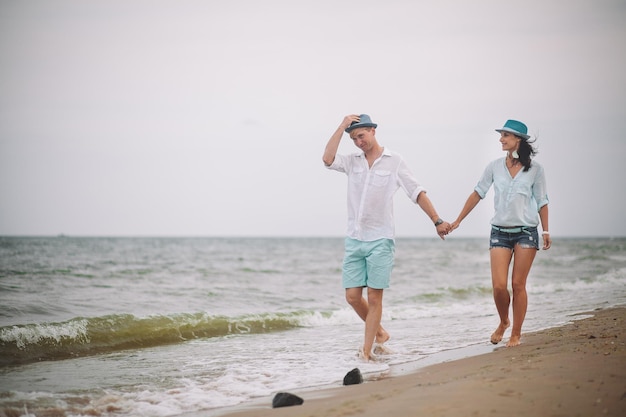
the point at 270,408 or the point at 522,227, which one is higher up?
the point at 522,227

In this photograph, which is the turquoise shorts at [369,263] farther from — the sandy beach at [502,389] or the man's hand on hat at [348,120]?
the man's hand on hat at [348,120]

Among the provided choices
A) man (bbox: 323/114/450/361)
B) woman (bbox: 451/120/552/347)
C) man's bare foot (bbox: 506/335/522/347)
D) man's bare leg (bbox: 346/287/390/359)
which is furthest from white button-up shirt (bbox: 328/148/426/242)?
Result: man's bare foot (bbox: 506/335/522/347)

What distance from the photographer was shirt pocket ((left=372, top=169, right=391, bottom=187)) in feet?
20.5

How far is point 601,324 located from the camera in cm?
766

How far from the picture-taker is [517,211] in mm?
Answer: 6152

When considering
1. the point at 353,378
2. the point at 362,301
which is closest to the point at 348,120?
the point at 362,301

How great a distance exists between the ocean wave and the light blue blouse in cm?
505

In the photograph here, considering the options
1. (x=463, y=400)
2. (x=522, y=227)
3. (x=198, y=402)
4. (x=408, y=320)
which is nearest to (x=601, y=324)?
(x=522, y=227)

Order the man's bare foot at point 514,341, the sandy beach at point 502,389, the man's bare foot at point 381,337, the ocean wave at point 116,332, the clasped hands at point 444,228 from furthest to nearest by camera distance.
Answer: the ocean wave at point 116,332 → the man's bare foot at point 381,337 → the man's bare foot at point 514,341 → the clasped hands at point 444,228 → the sandy beach at point 502,389

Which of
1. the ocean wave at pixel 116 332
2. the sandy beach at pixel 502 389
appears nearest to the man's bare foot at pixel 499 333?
the sandy beach at pixel 502 389

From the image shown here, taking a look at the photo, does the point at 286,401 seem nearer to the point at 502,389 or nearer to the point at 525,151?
the point at 502,389

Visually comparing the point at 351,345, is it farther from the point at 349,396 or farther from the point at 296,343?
the point at 349,396

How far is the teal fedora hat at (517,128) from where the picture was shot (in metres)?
6.21

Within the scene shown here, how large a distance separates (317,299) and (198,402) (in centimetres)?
894
